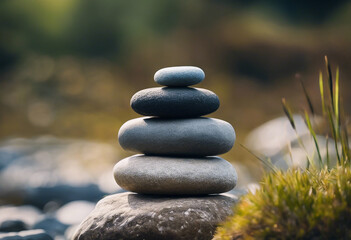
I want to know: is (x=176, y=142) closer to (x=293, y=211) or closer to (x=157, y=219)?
(x=157, y=219)

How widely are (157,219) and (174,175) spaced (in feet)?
1.73

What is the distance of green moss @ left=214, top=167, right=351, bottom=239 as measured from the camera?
127 inches

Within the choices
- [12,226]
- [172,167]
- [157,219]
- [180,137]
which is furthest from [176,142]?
[12,226]

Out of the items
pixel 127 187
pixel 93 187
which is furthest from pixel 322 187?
pixel 93 187

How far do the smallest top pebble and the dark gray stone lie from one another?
3.55 metres

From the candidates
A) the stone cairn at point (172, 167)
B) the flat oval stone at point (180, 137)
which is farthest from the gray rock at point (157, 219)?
the flat oval stone at point (180, 137)

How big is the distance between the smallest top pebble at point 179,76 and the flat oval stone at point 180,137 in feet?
1.37

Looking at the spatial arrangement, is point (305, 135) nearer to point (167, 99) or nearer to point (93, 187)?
point (93, 187)

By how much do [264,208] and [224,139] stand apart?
171 cm

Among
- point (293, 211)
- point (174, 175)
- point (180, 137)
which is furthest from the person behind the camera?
point (180, 137)

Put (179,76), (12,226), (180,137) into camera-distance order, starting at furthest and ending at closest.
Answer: (12,226)
(179,76)
(180,137)

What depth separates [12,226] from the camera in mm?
6902

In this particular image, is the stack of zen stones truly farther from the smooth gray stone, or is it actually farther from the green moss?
the green moss

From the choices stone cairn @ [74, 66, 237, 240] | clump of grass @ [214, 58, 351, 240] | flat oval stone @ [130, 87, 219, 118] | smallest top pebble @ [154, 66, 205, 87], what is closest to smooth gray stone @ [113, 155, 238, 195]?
stone cairn @ [74, 66, 237, 240]
